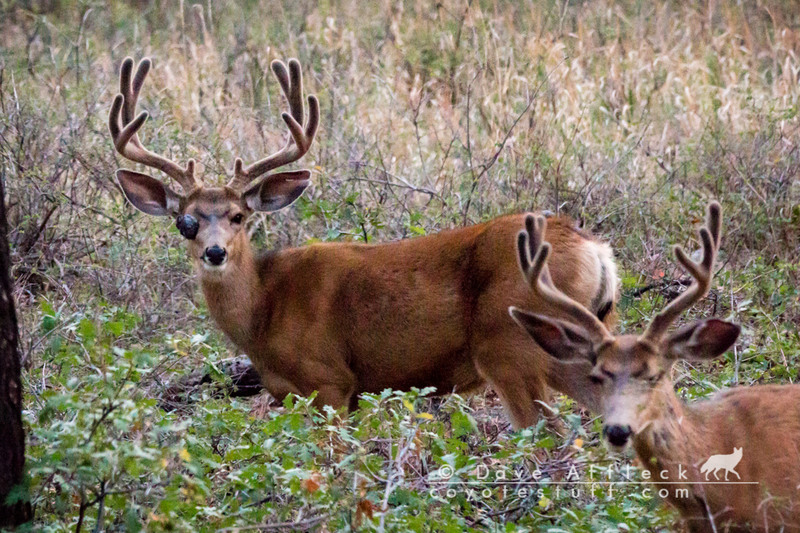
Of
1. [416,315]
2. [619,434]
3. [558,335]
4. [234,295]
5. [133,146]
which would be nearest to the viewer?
[619,434]

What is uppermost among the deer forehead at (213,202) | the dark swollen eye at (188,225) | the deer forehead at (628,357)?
the deer forehead at (213,202)

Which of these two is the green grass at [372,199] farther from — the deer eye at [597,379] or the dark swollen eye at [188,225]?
the dark swollen eye at [188,225]

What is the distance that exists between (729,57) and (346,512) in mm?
8175

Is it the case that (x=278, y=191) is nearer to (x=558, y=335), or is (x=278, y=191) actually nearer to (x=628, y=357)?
(x=558, y=335)

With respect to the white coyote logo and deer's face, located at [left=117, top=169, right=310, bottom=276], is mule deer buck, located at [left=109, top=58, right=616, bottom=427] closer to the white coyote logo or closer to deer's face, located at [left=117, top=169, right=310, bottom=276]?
deer's face, located at [left=117, top=169, right=310, bottom=276]

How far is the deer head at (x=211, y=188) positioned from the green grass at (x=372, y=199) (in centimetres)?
55

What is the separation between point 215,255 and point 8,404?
8.39 ft

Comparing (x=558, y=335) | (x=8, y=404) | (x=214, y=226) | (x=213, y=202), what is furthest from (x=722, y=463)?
(x=213, y=202)

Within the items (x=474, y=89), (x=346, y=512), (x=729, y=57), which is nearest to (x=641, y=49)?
(x=729, y=57)

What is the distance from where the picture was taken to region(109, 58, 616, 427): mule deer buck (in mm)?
5652

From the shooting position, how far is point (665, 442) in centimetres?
420

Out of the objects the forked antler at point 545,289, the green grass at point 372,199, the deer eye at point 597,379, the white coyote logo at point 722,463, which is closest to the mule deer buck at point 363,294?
the green grass at point 372,199

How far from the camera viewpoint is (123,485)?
4.15 m

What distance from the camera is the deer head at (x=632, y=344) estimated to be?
4.18 meters
